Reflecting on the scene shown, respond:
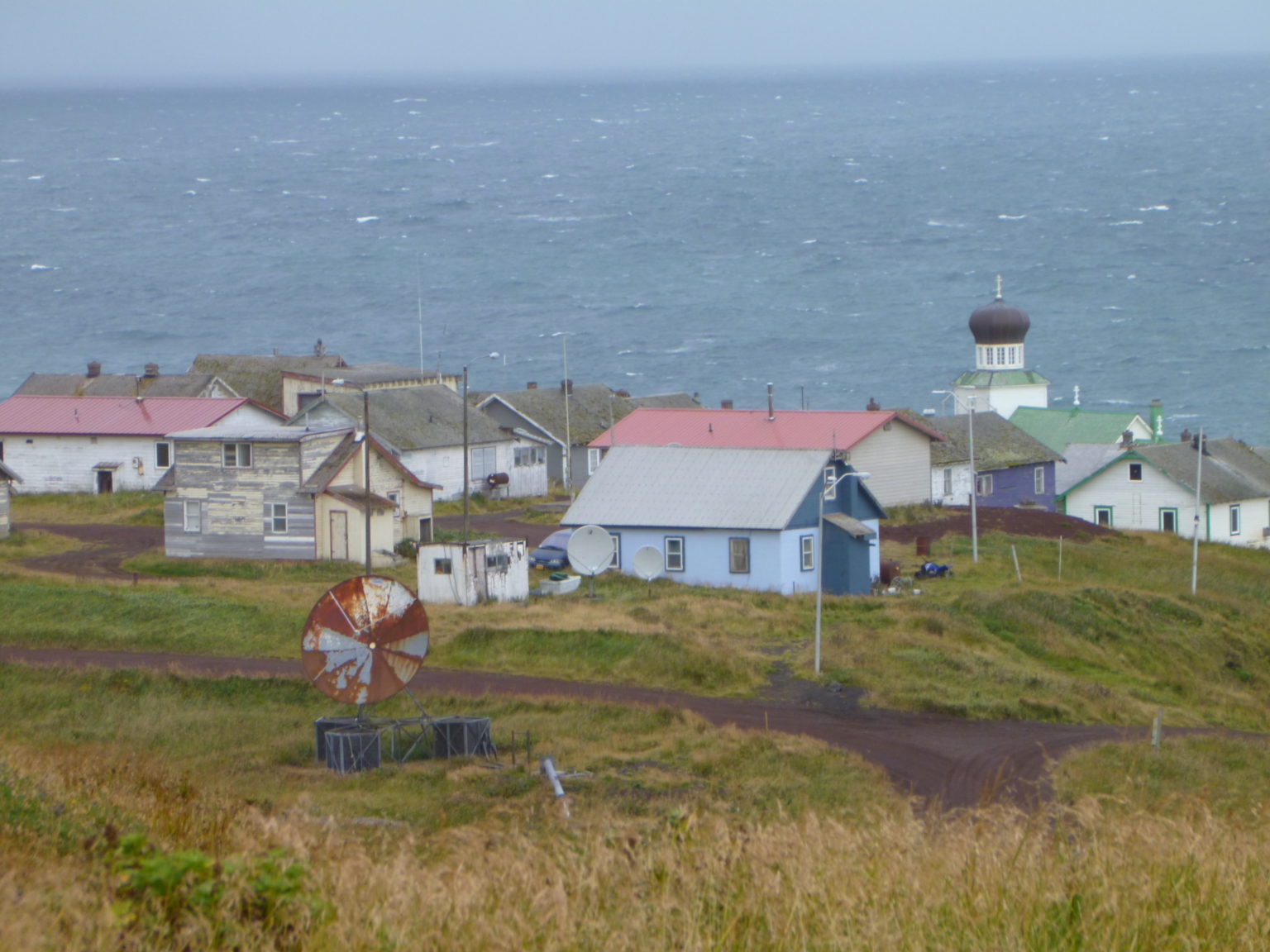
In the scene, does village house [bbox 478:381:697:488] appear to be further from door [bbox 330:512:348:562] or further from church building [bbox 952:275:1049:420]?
church building [bbox 952:275:1049:420]

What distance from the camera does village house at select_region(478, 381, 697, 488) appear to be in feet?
225

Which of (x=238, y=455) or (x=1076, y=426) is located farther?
(x=1076, y=426)

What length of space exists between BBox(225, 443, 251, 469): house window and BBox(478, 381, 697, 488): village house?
2089 cm

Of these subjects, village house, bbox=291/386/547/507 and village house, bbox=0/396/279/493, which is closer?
village house, bbox=291/386/547/507

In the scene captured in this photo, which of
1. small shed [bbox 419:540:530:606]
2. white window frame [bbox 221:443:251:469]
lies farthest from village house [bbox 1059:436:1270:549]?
white window frame [bbox 221:443:251:469]

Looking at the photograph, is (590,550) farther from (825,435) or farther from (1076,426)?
(1076,426)

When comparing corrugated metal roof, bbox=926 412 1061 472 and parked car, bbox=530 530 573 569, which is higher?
corrugated metal roof, bbox=926 412 1061 472

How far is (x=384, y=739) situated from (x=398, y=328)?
156770 mm

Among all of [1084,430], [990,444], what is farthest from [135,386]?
[1084,430]

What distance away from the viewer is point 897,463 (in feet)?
192

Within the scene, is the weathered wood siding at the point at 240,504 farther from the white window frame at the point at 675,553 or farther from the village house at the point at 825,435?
the village house at the point at 825,435

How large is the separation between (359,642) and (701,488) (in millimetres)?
20816

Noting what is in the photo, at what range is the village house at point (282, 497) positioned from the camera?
46.8 meters

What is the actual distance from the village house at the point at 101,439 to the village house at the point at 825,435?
17.2m
